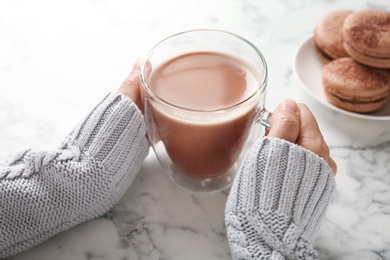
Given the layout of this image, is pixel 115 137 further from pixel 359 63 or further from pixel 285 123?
pixel 359 63

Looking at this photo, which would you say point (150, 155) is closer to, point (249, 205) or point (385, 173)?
point (249, 205)

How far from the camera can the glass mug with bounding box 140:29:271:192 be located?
29.7 inches

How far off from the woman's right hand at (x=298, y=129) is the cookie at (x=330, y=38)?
0.87 ft

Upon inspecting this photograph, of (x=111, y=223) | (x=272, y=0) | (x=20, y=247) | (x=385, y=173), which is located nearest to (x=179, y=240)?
(x=111, y=223)

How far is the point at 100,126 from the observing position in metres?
0.78

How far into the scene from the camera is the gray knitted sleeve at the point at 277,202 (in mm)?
667

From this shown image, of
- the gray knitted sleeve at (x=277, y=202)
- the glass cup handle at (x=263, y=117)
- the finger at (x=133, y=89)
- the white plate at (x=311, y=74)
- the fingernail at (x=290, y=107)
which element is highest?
the finger at (x=133, y=89)

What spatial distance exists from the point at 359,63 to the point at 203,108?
362 mm

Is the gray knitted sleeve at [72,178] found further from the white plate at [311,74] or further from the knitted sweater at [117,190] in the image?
the white plate at [311,74]

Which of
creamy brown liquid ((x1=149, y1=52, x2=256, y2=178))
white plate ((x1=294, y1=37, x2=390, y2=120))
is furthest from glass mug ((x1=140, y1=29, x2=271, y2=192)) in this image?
white plate ((x1=294, y1=37, x2=390, y2=120))

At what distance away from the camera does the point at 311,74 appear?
1.03m

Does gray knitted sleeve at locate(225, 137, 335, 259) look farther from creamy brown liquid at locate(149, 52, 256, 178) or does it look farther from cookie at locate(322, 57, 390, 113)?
cookie at locate(322, 57, 390, 113)

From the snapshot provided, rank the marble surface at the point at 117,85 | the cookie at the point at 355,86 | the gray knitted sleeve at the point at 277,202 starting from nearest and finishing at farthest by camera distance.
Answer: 1. the gray knitted sleeve at the point at 277,202
2. the marble surface at the point at 117,85
3. the cookie at the point at 355,86

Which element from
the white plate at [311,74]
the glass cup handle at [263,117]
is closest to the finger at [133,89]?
the glass cup handle at [263,117]
